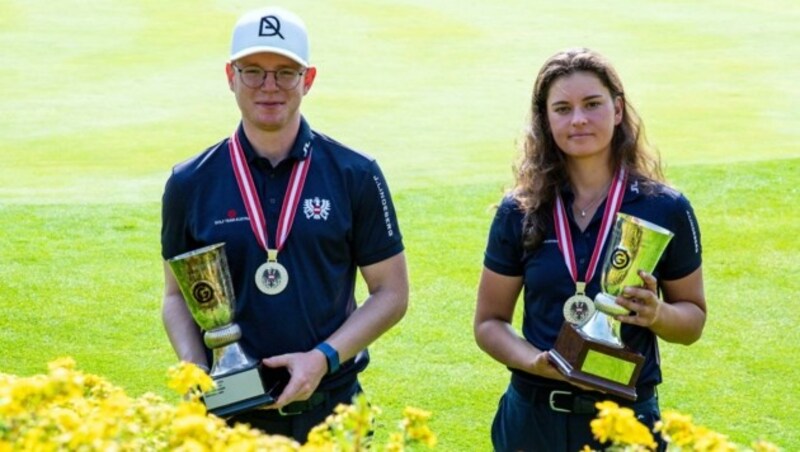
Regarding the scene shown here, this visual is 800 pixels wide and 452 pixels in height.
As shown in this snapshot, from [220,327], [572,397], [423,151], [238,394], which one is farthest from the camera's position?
[423,151]

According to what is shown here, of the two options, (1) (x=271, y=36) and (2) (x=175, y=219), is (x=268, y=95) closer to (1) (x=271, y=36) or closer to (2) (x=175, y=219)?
(1) (x=271, y=36)

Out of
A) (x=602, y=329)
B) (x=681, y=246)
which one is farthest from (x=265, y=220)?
(x=681, y=246)

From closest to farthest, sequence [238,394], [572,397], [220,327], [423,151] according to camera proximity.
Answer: [238,394] < [220,327] < [572,397] < [423,151]

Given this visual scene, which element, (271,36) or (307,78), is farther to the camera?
(307,78)

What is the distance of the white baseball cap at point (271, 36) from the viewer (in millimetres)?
4012

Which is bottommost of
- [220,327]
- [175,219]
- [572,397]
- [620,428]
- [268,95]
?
[572,397]

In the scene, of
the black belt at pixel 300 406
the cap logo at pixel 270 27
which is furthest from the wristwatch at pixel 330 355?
the cap logo at pixel 270 27

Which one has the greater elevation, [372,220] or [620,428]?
[620,428]

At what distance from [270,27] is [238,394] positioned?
1.05 meters

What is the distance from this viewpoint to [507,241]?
4152 mm

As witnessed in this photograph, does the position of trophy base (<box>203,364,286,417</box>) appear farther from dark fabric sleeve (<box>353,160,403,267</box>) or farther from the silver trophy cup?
dark fabric sleeve (<box>353,160,403,267</box>)

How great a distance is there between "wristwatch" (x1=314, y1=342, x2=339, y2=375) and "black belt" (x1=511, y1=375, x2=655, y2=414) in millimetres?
586

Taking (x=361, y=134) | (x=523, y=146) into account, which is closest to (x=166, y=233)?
(x=523, y=146)

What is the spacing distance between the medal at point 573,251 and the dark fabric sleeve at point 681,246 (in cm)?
17
